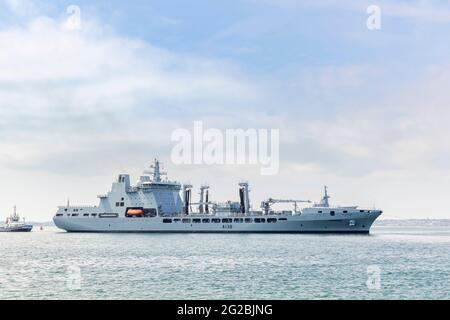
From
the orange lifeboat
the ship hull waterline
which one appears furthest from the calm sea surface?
the orange lifeboat

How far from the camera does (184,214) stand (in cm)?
9894

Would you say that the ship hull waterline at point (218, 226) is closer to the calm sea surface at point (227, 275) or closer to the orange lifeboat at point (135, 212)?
the orange lifeboat at point (135, 212)

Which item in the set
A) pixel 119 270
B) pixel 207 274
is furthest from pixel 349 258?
pixel 119 270

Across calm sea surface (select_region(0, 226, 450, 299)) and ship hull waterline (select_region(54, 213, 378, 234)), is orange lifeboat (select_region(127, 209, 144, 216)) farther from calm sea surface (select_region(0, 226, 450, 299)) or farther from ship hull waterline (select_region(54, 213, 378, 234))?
calm sea surface (select_region(0, 226, 450, 299))

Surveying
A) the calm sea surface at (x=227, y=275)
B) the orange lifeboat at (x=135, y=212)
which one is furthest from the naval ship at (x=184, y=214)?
the calm sea surface at (x=227, y=275)

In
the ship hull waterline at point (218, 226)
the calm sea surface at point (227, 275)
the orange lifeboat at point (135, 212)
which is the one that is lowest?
the calm sea surface at point (227, 275)

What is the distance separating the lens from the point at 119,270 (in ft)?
133

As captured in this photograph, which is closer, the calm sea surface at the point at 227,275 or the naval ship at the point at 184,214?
the calm sea surface at the point at 227,275

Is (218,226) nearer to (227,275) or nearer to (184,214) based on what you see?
(184,214)

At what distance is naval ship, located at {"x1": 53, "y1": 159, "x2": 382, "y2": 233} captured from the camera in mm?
89375

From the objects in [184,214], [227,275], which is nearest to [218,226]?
[184,214]

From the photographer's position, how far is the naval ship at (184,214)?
293 ft
